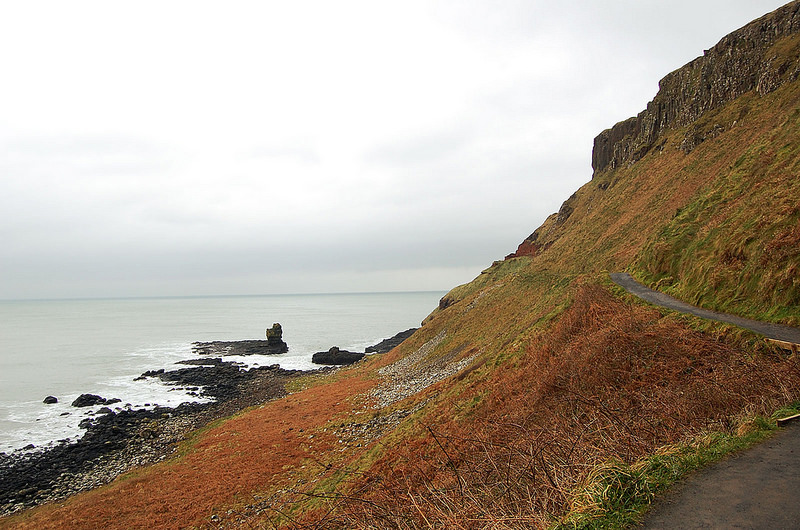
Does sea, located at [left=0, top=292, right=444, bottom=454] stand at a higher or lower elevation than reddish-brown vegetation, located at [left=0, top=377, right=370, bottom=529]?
lower

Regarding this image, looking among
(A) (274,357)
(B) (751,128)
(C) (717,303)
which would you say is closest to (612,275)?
(C) (717,303)

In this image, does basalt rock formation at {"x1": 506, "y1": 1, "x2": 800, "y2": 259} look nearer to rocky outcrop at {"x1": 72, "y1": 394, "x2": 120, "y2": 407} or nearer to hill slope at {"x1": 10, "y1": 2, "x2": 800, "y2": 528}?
hill slope at {"x1": 10, "y1": 2, "x2": 800, "y2": 528}

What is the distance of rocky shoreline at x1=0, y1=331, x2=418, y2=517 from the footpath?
1074 inches

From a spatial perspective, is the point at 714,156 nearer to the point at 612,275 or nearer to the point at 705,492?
the point at 612,275

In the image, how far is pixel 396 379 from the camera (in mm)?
31812

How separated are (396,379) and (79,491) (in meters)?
20.3

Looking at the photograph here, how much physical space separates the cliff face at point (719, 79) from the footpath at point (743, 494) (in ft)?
152

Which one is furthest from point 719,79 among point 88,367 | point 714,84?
point 88,367

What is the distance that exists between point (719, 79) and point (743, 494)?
5570 cm

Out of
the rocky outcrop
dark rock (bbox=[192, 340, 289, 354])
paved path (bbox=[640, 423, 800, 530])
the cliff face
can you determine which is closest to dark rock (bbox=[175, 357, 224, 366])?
dark rock (bbox=[192, 340, 289, 354])

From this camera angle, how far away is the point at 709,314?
1309 centimetres

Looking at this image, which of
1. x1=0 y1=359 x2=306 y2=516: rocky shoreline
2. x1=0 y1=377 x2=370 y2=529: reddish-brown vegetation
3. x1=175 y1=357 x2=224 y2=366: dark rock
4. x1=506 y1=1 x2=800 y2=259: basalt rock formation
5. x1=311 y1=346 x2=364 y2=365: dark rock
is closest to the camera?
x1=0 y1=377 x2=370 y2=529: reddish-brown vegetation

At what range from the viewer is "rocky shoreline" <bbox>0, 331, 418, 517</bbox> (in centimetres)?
2167

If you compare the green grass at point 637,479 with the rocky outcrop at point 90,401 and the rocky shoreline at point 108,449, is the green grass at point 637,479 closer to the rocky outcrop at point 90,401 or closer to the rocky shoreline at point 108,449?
the rocky shoreline at point 108,449
